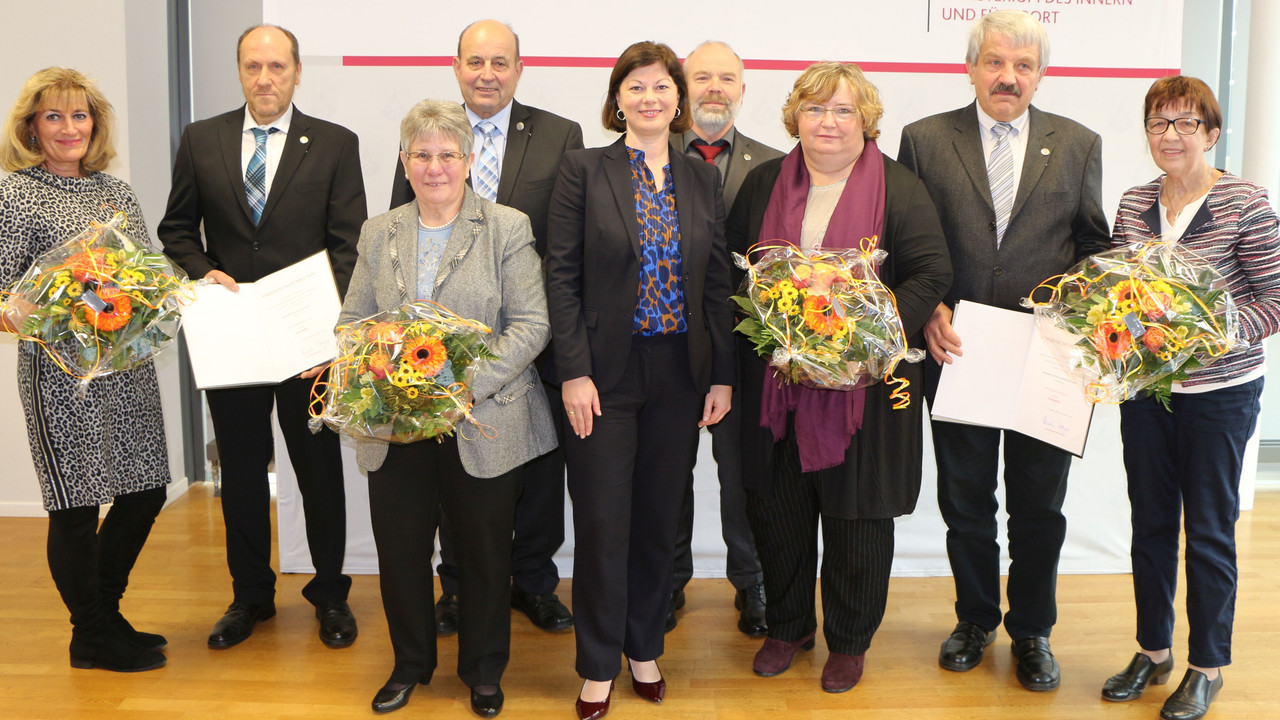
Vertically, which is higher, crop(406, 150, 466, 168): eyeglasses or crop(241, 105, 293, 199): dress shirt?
crop(241, 105, 293, 199): dress shirt

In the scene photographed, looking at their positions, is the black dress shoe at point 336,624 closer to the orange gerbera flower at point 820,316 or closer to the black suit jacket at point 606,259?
the black suit jacket at point 606,259

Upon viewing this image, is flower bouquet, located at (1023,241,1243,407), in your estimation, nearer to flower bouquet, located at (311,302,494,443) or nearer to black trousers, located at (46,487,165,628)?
flower bouquet, located at (311,302,494,443)

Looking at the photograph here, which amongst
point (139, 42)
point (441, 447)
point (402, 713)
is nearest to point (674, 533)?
point (441, 447)

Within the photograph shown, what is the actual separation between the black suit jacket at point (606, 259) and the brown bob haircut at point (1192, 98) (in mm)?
1317

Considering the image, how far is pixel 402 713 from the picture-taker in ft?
9.95

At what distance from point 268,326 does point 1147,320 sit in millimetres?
2597

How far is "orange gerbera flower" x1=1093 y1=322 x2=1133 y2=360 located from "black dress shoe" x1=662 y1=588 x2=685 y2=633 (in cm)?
180

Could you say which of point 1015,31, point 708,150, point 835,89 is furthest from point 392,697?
point 1015,31

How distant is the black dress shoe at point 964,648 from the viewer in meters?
3.35

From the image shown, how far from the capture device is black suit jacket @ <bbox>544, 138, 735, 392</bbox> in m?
2.79

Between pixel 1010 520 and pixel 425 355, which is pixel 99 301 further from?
pixel 1010 520

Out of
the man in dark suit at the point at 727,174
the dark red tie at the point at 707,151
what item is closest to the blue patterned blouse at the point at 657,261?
the man in dark suit at the point at 727,174

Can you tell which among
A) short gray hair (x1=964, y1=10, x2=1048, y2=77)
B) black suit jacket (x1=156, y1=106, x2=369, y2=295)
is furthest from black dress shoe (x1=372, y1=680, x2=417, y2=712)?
short gray hair (x1=964, y1=10, x2=1048, y2=77)

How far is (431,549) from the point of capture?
3014 mm
